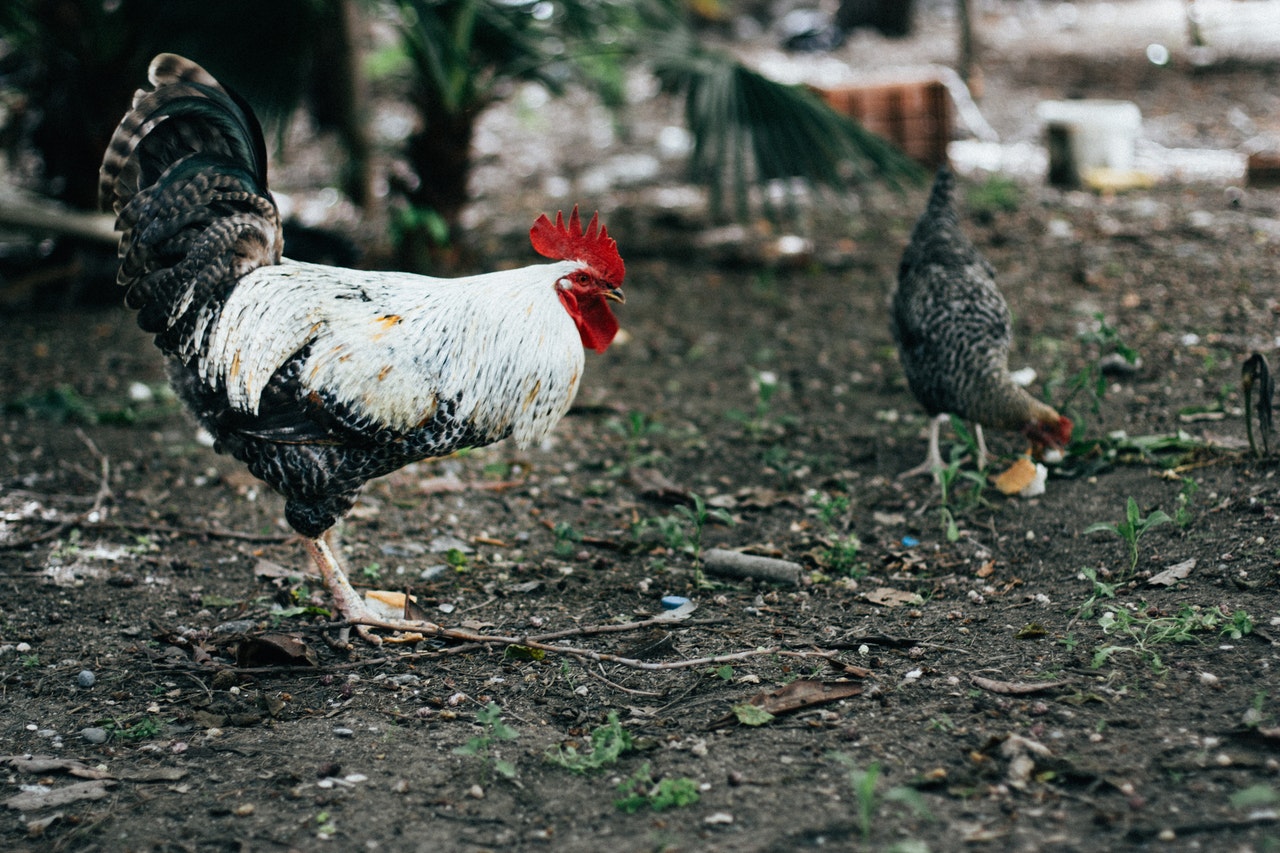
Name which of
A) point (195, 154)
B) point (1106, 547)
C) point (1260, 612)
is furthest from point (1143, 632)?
point (195, 154)

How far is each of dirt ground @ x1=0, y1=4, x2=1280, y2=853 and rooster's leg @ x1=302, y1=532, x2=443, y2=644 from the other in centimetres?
13

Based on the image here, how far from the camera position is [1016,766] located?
2881 mm

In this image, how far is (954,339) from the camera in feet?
16.3

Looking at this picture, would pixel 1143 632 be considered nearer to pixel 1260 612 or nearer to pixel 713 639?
pixel 1260 612

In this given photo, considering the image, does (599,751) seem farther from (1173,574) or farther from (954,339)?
(954,339)

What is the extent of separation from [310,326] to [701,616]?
1.84 metres

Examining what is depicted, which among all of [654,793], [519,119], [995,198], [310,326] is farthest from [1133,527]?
[519,119]

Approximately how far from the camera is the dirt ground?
2.88 m

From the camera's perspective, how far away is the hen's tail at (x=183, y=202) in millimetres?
3949

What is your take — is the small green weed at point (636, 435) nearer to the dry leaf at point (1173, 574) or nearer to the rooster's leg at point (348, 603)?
the rooster's leg at point (348, 603)

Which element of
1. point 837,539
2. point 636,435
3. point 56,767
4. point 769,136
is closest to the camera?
point 56,767

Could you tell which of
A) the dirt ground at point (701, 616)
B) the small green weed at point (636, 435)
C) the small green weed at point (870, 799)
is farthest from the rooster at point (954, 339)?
the small green weed at point (870, 799)

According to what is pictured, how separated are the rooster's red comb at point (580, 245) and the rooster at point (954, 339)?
178 cm

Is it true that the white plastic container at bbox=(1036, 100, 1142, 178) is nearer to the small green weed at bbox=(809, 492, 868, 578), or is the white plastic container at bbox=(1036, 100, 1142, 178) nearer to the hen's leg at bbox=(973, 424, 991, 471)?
the hen's leg at bbox=(973, 424, 991, 471)
